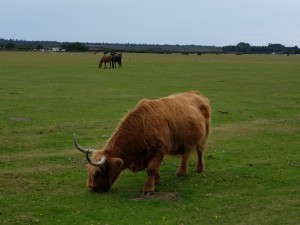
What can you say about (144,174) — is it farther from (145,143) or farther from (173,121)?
(145,143)

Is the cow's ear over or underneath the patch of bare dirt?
over

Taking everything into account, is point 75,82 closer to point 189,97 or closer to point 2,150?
point 2,150

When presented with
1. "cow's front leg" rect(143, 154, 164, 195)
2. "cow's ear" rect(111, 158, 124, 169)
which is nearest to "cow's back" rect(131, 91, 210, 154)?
"cow's front leg" rect(143, 154, 164, 195)

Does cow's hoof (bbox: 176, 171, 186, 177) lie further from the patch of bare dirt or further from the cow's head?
the cow's head

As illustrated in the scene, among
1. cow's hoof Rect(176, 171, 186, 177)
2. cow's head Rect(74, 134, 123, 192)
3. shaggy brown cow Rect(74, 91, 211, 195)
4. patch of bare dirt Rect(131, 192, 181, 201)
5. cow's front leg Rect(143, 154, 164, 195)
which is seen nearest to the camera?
cow's head Rect(74, 134, 123, 192)

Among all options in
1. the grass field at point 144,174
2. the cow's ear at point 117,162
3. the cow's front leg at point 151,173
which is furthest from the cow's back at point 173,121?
the grass field at point 144,174

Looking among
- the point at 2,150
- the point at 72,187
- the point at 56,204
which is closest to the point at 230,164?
the point at 72,187

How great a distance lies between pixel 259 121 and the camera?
1956 cm

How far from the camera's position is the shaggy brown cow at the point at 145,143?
9.67 metres

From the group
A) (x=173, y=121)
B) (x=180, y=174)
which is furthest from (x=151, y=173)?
(x=180, y=174)

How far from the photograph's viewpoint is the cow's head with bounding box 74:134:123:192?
948 cm

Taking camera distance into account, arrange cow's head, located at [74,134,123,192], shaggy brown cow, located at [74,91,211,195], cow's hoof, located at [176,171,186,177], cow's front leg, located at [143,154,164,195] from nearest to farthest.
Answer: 1. cow's head, located at [74,134,123,192]
2. shaggy brown cow, located at [74,91,211,195]
3. cow's front leg, located at [143,154,164,195]
4. cow's hoof, located at [176,171,186,177]

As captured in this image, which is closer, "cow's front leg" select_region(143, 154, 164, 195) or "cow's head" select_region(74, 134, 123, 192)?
"cow's head" select_region(74, 134, 123, 192)

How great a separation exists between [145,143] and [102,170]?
1003 mm
